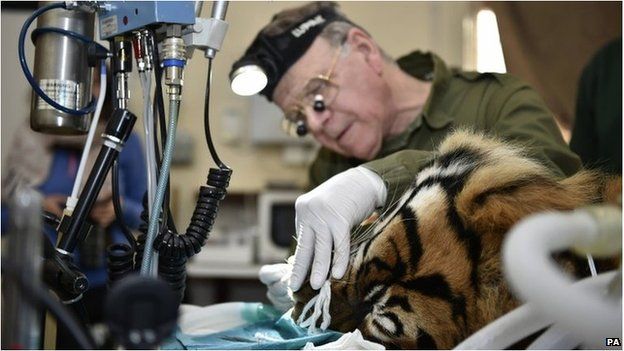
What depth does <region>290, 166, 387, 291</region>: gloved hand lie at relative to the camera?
0.96 metres

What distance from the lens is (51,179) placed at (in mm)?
2115

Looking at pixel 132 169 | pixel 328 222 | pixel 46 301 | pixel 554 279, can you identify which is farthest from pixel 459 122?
pixel 132 169

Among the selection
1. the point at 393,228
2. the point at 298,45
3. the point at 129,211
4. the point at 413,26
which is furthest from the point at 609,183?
the point at 413,26

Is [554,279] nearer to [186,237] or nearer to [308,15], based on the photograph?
[186,237]

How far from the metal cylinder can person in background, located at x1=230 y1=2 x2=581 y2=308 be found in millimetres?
444

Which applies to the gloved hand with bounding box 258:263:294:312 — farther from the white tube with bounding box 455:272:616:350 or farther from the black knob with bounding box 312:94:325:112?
the black knob with bounding box 312:94:325:112

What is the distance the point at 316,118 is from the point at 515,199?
0.85 m

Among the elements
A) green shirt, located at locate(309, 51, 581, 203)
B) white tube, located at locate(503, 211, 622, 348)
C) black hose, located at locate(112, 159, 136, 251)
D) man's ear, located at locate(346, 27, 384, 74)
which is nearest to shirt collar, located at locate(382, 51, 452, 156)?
green shirt, located at locate(309, 51, 581, 203)

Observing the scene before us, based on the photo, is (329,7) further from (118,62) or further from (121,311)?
(121,311)

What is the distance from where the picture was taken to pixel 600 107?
2.02 metres

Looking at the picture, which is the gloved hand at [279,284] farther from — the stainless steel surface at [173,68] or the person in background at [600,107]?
the person in background at [600,107]

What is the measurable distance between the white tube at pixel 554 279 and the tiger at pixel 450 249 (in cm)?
24

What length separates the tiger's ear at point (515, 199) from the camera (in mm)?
817

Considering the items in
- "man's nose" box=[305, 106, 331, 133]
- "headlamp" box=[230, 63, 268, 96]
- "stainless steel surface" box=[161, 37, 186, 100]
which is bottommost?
"man's nose" box=[305, 106, 331, 133]
